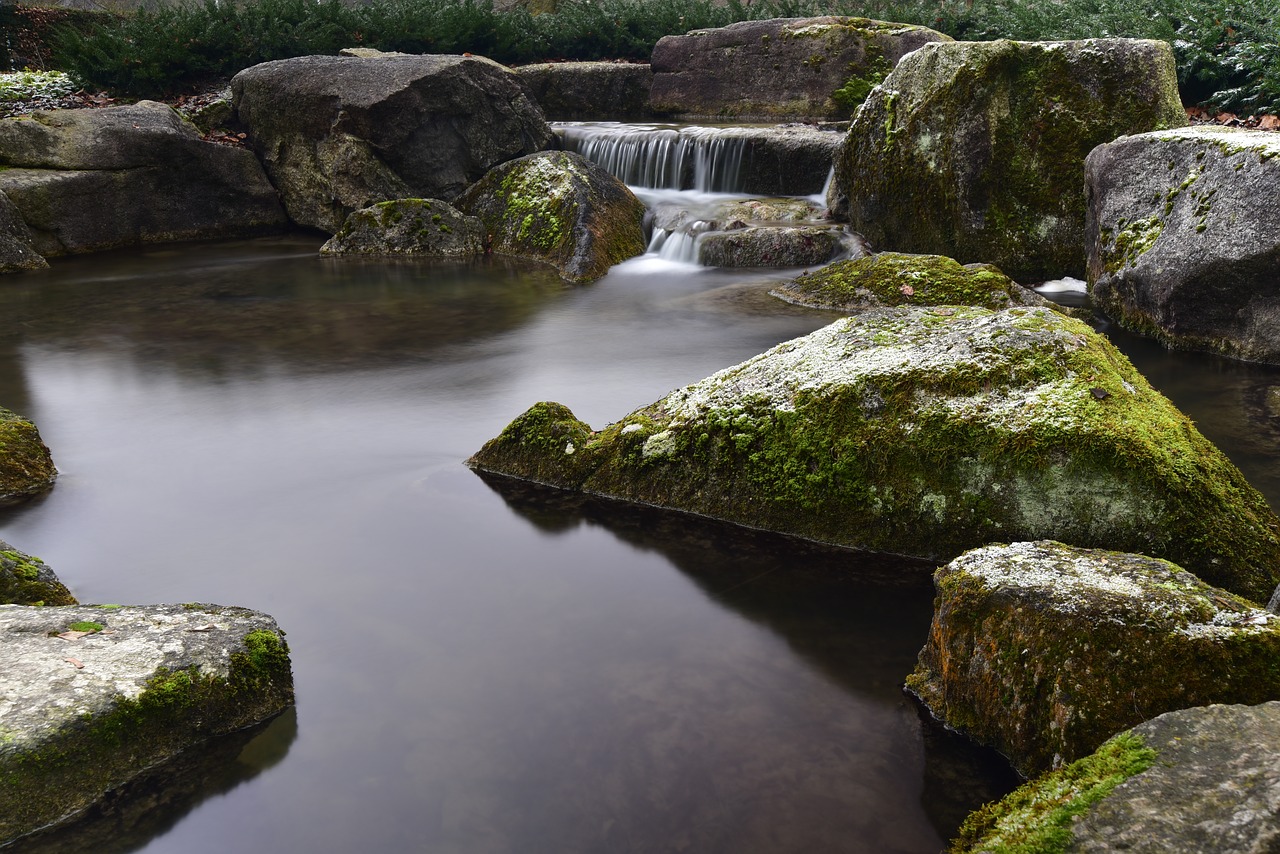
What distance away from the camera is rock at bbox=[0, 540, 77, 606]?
369cm

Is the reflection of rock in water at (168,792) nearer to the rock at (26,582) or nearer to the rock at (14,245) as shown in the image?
the rock at (26,582)

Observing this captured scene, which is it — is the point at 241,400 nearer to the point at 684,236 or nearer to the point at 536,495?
the point at 536,495

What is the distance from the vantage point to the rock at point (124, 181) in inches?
479

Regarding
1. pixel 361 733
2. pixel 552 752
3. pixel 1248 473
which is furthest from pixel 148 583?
pixel 1248 473

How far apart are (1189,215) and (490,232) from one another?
7.95 metres

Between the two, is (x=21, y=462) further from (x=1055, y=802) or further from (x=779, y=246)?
(x=779, y=246)

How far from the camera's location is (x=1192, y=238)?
717cm

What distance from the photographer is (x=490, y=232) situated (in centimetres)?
1256

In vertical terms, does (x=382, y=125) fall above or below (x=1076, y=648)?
above

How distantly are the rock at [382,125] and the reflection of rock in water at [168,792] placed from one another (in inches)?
432

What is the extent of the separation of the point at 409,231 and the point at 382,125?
1703mm

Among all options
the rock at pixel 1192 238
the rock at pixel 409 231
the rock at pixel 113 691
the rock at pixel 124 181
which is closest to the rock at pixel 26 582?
the rock at pixel 113 691

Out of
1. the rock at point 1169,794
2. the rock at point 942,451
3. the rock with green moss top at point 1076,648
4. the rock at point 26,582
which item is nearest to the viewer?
the rock at point 1169,794

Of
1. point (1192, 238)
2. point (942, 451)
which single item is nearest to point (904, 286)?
point (1192, 238)
